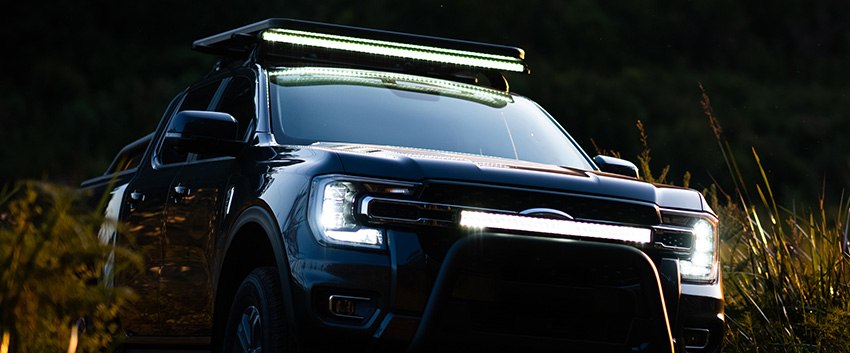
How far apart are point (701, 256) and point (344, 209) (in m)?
1.39

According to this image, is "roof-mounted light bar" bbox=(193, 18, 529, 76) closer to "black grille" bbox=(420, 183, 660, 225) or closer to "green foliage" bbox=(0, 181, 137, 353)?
"black grille" bbox=(420, 183, 660, 225)

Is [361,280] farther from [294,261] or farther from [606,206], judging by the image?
[606,206]

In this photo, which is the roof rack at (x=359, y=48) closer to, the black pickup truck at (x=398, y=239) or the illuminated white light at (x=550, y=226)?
the black pickup truck at (x=398, y=239)

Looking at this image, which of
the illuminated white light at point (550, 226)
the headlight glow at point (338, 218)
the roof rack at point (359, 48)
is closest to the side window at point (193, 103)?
the roof rack at point (359, 48)

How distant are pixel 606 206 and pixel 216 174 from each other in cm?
175

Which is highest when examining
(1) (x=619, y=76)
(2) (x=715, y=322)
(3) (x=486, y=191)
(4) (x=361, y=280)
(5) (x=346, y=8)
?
(3) (x=486, y=191)

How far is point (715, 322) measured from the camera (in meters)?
4.15

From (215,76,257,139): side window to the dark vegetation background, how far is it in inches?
1015

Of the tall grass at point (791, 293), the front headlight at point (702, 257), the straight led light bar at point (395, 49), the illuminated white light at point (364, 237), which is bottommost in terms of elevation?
the tall grass at point (791, 293)

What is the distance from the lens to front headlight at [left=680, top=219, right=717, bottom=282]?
4145 mm

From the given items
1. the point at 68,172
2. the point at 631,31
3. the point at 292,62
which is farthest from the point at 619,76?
the point at 292,62

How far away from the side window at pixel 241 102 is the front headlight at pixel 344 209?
46.7 inches

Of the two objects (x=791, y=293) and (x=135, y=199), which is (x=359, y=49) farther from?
(x=791, y=293)

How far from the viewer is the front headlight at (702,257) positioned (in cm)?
Answer: 414
